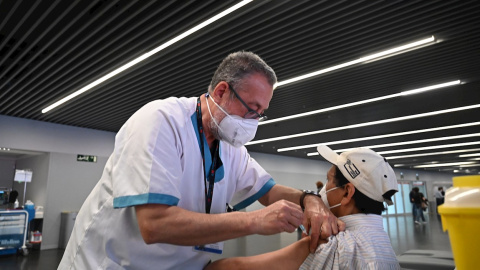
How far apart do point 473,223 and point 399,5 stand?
151 inches

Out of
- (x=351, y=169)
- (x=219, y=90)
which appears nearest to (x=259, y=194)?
(x=351, y=169)

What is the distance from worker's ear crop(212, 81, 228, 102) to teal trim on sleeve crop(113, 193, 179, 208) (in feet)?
2.04

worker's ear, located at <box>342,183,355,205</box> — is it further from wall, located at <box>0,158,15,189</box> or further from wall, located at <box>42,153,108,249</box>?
wall, located at <box>0,158,15,189</box>

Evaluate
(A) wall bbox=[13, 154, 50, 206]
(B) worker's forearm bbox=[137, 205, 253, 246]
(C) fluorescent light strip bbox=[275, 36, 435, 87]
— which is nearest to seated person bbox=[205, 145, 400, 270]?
(B) worker's forearm bbox=[137, 205, 253, 246]

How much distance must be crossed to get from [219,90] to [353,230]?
923mm

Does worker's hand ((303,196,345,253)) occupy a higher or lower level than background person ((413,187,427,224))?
higher

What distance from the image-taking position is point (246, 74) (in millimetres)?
1334

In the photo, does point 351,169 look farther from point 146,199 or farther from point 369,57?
point 369,57

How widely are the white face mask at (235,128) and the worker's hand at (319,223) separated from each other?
18.4 inches

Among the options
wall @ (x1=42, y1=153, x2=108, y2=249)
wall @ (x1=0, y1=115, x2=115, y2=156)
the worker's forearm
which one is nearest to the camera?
the worker's forearm

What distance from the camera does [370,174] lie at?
4.58 feet

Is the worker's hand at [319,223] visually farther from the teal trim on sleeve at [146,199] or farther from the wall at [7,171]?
the wall at [7,171]

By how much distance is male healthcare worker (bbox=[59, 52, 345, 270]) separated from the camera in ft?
3.07

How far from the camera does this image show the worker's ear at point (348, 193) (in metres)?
1.47
